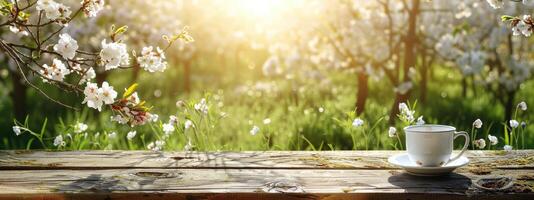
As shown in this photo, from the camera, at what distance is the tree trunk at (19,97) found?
9.44 m

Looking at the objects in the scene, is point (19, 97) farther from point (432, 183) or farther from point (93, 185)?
point (432, 183)

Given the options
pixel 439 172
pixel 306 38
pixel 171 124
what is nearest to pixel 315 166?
pixel 439 172

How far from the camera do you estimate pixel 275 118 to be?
24.9ft

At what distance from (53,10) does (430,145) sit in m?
1.61

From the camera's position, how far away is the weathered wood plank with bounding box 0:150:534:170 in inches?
111

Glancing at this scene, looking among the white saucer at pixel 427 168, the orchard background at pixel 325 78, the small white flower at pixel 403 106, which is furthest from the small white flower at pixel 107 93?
the orchard background at pixel 325 78

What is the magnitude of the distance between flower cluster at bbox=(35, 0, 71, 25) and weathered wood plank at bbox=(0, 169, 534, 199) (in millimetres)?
687

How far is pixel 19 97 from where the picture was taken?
31.2ft

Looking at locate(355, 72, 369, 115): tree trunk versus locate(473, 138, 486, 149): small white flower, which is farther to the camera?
locate(355, 72, 369, 115): tree trunk

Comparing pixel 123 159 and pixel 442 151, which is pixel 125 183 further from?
pixel 442 151

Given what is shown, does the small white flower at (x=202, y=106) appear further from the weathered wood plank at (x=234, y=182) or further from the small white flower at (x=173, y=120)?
the weathered wood plank at (x=234, y=182)

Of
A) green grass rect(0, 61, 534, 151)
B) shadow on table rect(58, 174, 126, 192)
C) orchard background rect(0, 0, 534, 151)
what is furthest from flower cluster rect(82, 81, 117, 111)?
orchard background rect(0, 0, 534, 151)

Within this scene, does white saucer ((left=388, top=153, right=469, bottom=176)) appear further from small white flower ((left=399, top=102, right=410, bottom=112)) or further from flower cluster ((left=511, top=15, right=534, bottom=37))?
small white flower ((left=399, top=102, right=410, bottom=112))

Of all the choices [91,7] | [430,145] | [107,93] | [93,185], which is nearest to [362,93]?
[91,7]
